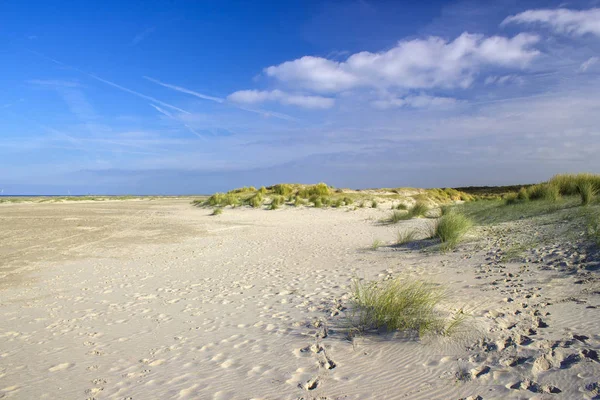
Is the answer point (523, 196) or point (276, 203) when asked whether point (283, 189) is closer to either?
point (276, 203)

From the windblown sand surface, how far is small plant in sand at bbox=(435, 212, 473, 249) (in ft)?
1.15

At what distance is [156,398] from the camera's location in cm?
329

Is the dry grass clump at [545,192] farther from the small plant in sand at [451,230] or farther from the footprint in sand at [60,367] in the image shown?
the footprint in sand at [60,367]

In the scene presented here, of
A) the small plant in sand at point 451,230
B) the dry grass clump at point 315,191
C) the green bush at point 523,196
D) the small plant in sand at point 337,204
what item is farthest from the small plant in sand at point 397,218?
the dry grass clump at point 315,191

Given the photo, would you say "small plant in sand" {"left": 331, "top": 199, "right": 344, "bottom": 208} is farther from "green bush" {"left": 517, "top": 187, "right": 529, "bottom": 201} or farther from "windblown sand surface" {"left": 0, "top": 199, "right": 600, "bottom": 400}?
"windblown sand surface" {"left": 0, "top": 199, "right": 600, "bottom": 400}

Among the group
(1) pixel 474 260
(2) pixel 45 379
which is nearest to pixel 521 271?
(1) pixel 474 260

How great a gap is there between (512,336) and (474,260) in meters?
4.16

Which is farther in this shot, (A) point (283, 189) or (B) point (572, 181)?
(A) point (283, 189)

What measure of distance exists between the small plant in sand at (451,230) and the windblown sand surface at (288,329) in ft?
1.15

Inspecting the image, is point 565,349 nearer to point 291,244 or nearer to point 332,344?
point 332,344

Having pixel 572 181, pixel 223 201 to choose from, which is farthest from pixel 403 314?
pixel 223 201

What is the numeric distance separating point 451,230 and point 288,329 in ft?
20.6

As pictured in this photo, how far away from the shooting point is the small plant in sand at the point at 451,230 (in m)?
9.25

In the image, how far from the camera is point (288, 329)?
15.6ft
